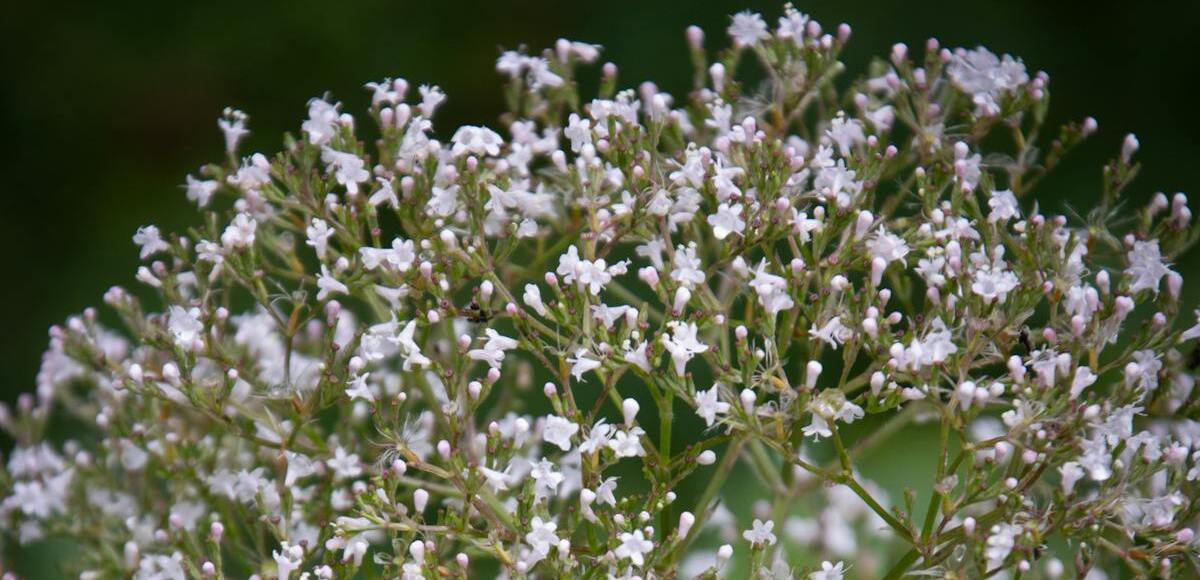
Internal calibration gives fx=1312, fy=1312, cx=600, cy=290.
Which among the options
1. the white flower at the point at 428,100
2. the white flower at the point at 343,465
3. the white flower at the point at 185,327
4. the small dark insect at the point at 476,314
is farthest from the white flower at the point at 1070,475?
the white flower at the point at 185,327

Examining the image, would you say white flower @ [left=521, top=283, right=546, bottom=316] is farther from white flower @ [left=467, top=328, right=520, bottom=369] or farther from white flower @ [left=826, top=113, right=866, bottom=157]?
white flower @ [left=826, top=113, right=866, bottom=157]

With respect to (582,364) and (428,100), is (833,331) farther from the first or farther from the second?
(428,100)

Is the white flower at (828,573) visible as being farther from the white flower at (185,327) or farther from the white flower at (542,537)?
the white flower at (185,327)

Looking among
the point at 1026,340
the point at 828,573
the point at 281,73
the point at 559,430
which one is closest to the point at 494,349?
the point at 559,430

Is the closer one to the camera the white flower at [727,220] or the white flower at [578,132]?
the white flower at [727,220]

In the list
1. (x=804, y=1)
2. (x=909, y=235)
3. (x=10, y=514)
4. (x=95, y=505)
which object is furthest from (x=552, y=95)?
(x=804, y=1)

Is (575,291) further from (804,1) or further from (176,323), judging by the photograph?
(804,1)

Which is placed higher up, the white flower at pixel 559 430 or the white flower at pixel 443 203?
the white flower at pixel 443 203

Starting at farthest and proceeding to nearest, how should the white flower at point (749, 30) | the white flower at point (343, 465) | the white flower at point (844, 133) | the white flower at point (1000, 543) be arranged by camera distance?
1. the white flower at point (749, 30)
2. the white flower at point (844, 133)
3. the white flower at point (343, 465)
4. the white flower at point (1000, 543)
